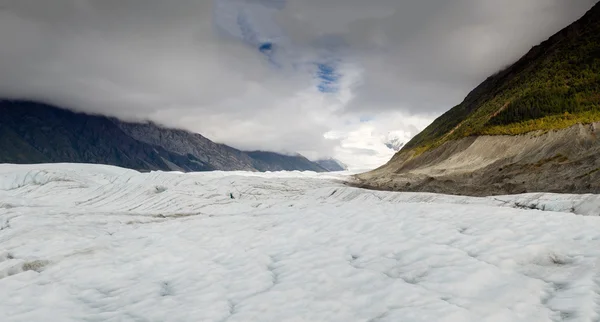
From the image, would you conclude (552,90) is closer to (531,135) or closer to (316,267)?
(531,135)

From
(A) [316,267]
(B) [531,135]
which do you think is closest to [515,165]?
(B) [531,135]

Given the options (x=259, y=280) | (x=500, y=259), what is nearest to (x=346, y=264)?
(x=259, y=280)

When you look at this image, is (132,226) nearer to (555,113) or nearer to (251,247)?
(251,247)

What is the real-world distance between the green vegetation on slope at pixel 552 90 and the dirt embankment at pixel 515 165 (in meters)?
5.39

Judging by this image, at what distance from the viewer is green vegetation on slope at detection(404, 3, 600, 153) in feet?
323

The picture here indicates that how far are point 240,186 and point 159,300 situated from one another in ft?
163

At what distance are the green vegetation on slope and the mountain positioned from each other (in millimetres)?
259

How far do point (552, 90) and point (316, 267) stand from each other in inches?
5067

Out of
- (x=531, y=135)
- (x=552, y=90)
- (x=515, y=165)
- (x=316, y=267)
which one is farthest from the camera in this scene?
(x=552, y=90)

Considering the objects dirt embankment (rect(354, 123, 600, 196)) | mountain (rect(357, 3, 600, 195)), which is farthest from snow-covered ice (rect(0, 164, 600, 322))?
mountain (rect(357, 3, 600, 195))

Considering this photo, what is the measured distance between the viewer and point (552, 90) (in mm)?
110812

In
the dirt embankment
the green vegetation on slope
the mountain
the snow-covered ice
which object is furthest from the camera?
the green vegetation on slope

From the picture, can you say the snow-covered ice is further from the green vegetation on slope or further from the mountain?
the green vegetation on slope

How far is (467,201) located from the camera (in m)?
30.4
